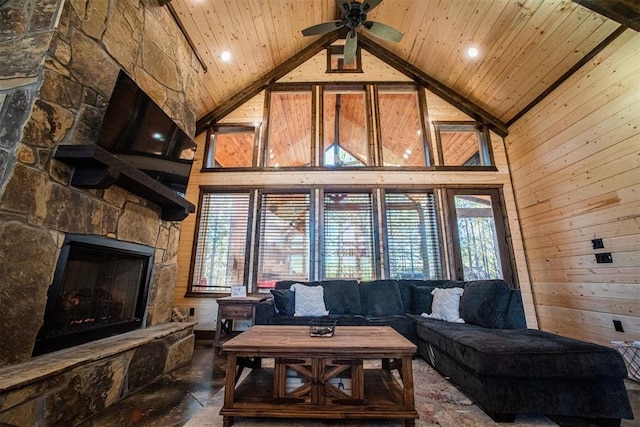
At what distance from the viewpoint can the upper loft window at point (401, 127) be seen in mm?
5121

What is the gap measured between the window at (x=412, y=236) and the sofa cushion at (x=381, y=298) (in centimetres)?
52

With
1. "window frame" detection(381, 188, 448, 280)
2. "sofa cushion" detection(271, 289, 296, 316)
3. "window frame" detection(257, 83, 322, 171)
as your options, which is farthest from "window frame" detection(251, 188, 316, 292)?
"window frame" detection(381, 188, 448, 280)

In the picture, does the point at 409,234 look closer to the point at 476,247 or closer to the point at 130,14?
the point at 476,247

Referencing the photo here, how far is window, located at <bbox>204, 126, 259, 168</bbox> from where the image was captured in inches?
201

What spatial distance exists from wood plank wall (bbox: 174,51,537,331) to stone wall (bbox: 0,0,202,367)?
6.42 feet

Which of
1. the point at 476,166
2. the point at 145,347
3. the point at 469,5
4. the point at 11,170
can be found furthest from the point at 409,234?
the point at 11,170

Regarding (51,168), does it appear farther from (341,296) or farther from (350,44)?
(350,44)

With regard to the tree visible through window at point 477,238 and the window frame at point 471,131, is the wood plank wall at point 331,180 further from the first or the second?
the tree visible through window at point 477,238

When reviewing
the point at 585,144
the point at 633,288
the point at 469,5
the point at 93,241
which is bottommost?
the point at 633,288

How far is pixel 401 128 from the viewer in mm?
5473

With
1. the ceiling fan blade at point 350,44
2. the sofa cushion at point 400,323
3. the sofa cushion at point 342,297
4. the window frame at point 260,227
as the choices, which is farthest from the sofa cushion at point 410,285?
the ceiling fan blade at point 350,44

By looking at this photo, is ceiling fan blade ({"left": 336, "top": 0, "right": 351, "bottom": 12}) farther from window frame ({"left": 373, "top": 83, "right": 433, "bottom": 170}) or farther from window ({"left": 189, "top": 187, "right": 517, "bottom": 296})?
window ({"left": 189, "top": 187, "right": 517, "bottom": 296})

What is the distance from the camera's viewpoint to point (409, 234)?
4.56 meters

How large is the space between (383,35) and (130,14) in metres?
2.88
